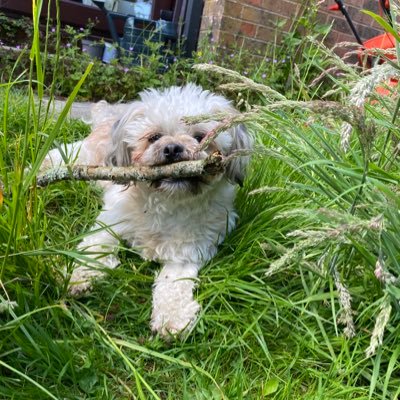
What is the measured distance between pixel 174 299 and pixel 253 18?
4.28 metres

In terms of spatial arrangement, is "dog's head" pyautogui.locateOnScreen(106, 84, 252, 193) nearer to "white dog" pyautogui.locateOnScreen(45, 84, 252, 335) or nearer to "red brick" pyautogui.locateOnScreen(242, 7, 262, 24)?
"white dog" pyautogui.locateOnScreen(45, 84, 252, 335)

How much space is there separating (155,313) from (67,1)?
516 cm

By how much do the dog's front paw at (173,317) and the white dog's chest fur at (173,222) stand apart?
325mm

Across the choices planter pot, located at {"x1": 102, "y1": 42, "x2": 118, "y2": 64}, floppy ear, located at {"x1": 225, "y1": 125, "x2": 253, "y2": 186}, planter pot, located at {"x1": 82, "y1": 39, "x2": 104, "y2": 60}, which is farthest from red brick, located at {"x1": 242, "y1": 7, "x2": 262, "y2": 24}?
floppy ear, located at {"x1": 225, "y1": 125, "x2": 253, "y2": 186}

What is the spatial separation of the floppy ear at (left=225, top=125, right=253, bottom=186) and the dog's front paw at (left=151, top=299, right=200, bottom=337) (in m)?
0.71

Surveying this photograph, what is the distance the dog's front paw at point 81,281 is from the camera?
1.75 m

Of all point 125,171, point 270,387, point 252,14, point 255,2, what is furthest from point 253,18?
point 270,387

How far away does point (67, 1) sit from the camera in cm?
578

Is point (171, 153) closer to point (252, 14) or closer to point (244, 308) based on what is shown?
point (244, 308)

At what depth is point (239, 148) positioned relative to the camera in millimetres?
2297

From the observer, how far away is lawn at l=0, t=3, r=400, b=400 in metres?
1.38

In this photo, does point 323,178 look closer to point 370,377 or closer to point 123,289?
point 370,377

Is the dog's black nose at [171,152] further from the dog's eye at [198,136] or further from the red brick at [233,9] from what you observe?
the red brick at [233,9]

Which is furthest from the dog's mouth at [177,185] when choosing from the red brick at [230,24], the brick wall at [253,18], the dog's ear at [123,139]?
the red brick at [230,24]
